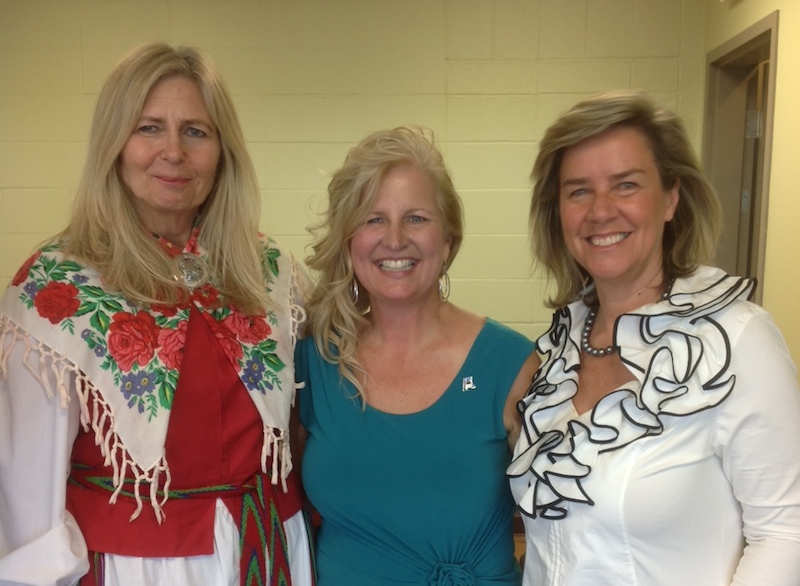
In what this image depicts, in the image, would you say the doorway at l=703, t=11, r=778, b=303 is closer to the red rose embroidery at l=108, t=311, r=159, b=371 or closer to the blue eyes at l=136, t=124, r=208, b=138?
the blue eyes at l=136, t=124, r=208, b=138

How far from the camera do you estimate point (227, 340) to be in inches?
57.2

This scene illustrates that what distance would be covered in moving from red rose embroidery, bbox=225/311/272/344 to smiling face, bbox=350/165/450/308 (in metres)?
0.26

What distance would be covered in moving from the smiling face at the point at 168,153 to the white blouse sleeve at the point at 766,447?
44.6 inches

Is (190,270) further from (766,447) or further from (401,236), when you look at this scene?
(766,447)

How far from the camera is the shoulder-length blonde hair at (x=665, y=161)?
1281 mm

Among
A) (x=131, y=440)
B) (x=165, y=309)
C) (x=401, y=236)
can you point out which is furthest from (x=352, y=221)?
(x=131, y=440)

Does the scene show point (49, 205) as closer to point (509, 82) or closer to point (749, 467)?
point (509, 82)

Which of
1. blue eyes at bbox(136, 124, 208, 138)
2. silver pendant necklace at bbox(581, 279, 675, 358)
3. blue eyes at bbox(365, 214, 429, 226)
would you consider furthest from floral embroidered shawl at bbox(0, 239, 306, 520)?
silver pendant necklace at bbox(581, 279, 675, 358)

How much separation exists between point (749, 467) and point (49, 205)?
342 centimetres

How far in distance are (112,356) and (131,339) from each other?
48mm

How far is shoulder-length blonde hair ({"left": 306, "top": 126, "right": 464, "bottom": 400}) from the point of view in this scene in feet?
5.07

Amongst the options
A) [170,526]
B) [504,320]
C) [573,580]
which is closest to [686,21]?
[504,320]

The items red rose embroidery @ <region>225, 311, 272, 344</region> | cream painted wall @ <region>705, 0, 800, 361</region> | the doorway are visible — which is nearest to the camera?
red rose embroidery @ <region>225, 311, 272, 344</region>

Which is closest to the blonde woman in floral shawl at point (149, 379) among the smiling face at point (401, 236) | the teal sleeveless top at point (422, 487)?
the teal sleeveless top at point (422, 487)
